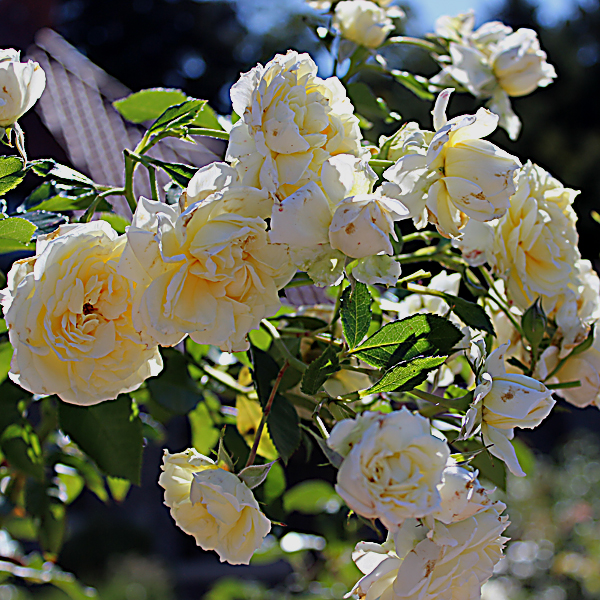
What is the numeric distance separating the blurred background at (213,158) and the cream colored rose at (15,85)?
0.11 meters

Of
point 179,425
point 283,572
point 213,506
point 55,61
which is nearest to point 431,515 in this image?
point 213,506

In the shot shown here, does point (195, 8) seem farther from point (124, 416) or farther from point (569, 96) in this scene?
point (124, 416)

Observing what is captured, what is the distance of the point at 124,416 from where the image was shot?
0.49m

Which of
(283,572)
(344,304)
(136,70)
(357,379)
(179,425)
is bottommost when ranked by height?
(283,572)

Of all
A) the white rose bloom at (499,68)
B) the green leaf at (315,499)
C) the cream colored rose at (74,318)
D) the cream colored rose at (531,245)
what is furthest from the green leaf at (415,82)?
the green leaf at (315,499)

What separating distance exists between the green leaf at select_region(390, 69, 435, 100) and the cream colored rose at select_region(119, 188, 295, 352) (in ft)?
1.29

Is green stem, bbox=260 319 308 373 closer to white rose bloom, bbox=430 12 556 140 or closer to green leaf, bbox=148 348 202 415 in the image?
green leaf, bbox=148 348 202 415

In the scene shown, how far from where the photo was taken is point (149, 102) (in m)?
0.54

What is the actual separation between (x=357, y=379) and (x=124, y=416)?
181mm

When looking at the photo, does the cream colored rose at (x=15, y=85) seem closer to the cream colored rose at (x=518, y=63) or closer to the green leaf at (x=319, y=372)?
the green leaf at (x=319, y=372)

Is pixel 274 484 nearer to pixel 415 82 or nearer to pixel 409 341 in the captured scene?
pixel 409 341

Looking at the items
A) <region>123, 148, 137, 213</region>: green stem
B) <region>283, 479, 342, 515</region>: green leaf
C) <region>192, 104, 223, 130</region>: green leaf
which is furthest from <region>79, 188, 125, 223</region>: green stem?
<region>283, 479, 342, 515</region>: green leaf

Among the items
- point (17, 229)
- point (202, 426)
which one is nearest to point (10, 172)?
point (17, 229)

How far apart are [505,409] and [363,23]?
0.44m
